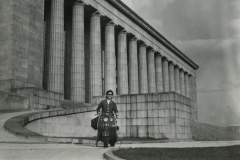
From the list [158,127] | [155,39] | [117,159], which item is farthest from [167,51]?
[117,159]

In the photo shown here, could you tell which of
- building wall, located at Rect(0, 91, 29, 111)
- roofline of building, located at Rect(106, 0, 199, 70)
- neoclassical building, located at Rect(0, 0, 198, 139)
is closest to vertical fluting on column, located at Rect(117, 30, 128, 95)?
neoclassical building, located at Rect(0, 0, 198, 139)

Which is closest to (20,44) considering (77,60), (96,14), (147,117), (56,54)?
(56,54)

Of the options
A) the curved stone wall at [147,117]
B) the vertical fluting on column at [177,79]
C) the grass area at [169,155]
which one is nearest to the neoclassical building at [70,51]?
the curved stone wall at [147,117]

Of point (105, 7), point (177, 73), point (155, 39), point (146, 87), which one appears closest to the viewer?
point (105, 7)

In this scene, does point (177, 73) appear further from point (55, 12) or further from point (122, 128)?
point (122, 128)

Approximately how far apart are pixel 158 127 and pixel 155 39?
40.5 meters

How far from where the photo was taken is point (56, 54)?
1403 inches

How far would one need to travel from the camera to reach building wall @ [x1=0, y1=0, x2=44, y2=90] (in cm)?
2989

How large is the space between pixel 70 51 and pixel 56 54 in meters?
11.8

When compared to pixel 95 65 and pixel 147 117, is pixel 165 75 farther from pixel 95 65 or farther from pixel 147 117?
pixel 147 117

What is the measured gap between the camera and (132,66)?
53.3 meters

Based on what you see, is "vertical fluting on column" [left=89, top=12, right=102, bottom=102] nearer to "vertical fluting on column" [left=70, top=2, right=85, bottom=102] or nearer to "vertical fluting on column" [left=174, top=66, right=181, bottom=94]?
"vertical fluting on column" [left=70, top=2, right=85, bottom=102]

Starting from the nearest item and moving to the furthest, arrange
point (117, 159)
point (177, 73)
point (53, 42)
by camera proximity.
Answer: point (117, 159) → point (53, 42) → point (177, 73)

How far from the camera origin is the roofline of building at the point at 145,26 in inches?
1924
